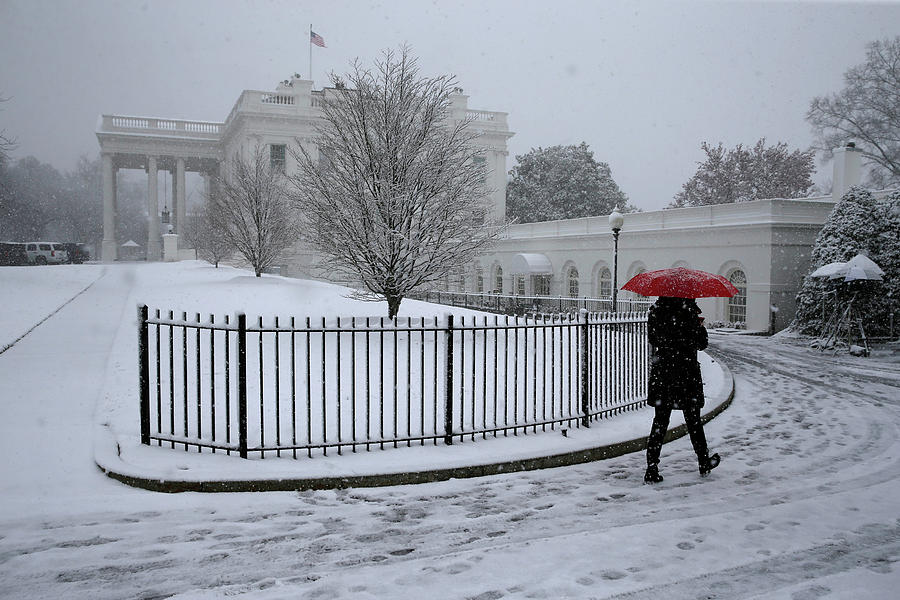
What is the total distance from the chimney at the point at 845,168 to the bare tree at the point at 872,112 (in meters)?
9.46

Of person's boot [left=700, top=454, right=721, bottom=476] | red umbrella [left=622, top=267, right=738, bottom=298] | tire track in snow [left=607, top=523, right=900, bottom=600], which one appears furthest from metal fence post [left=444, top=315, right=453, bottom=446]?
tire track in snow [left=607, top=523, right=900, bottom=600]

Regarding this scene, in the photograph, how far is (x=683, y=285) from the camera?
6.30 m

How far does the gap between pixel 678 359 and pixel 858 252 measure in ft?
58.0

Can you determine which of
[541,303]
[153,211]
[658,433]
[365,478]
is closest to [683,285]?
[658,433]

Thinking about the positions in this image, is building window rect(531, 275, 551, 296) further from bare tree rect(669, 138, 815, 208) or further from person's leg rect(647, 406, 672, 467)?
person's leg rect(647, 406, 672, 467)

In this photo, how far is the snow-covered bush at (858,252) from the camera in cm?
1989

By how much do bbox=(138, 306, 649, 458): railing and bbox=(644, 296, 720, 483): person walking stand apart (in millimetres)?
1585

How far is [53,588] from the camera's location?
399 centimetres

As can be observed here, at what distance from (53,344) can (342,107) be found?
7.44 m

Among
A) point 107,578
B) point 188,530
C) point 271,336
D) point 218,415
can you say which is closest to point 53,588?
point 107,578

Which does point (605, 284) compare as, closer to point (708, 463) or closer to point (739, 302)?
point (739, 302)

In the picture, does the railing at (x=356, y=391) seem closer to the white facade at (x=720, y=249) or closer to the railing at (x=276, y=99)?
the white facade at (x=720, y=249)

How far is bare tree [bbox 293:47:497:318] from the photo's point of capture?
13.4 m

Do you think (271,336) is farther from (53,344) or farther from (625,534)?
(625,534)
